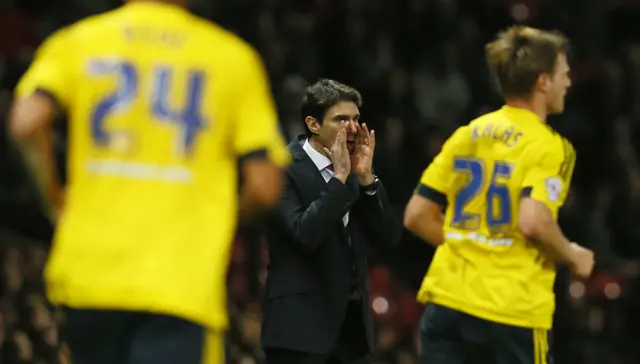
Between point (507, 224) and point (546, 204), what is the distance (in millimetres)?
195

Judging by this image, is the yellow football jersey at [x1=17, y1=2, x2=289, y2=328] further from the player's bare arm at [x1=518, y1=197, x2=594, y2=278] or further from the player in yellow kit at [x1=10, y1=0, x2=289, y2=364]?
the player's bare arm at [x1=518, y1=197, x2=594, y2=278]

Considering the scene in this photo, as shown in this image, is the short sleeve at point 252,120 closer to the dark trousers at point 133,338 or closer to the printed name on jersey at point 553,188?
the dark trousers at point 133,338

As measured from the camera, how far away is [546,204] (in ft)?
15.0

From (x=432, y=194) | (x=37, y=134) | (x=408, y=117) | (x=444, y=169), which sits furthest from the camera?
(x=408, y=117)

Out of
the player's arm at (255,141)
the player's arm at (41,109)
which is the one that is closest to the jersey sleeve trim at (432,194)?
the player's arm at (255,141)

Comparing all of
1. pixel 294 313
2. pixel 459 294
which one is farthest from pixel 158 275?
pixel 459 294

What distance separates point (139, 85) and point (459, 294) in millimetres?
1942

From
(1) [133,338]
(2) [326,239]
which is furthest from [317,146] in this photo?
(1) [133,338]

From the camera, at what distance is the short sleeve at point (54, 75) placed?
10.3 ft

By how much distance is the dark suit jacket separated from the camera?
4582mm

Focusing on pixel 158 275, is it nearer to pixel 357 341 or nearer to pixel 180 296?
pixel 180 296

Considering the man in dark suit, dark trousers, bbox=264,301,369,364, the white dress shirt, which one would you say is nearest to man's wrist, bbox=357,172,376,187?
the man in dark suit

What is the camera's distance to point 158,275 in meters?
3.14

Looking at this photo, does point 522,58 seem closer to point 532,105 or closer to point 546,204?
point 532,105
